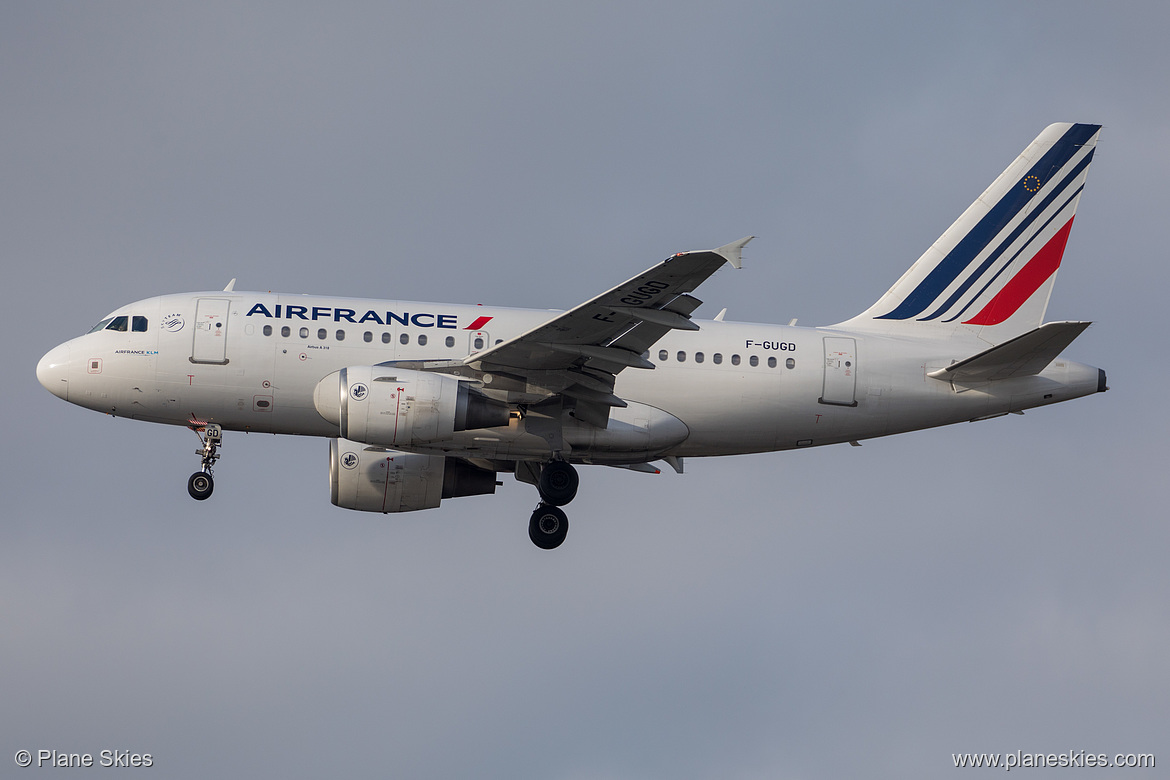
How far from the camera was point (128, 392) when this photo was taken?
33.1 m

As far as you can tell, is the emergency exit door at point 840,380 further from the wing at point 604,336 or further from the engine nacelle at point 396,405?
the engine nacelle at point 396,405

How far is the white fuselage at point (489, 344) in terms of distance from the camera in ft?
107

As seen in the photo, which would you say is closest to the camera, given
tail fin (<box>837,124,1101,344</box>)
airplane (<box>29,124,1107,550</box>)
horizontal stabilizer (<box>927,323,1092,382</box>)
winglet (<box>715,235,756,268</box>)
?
winglet (<box>715,235,756,268</box>)

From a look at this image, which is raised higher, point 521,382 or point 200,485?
point 521,382

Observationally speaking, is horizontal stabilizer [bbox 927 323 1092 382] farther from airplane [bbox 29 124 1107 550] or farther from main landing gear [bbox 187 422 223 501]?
main landing gear [bbox 187 422 223 501]

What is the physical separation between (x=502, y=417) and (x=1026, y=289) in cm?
1426

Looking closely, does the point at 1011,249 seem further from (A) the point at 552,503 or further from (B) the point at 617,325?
(A) the point at 552,503

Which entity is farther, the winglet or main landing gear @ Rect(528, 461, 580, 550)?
main landing gear @ Rect(528, 461, 580, 550)

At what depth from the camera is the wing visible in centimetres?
2748

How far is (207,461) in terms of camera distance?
1319 inches

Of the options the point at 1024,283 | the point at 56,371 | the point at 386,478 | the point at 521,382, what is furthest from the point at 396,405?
the point at 1024,283

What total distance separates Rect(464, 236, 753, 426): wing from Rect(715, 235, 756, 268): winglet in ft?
0.06

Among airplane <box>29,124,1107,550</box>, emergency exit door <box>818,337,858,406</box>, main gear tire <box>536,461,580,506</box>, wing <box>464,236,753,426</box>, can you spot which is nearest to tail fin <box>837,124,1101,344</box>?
airplane <box>29,124,1107,550</box>

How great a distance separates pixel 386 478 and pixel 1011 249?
56.0 feet
